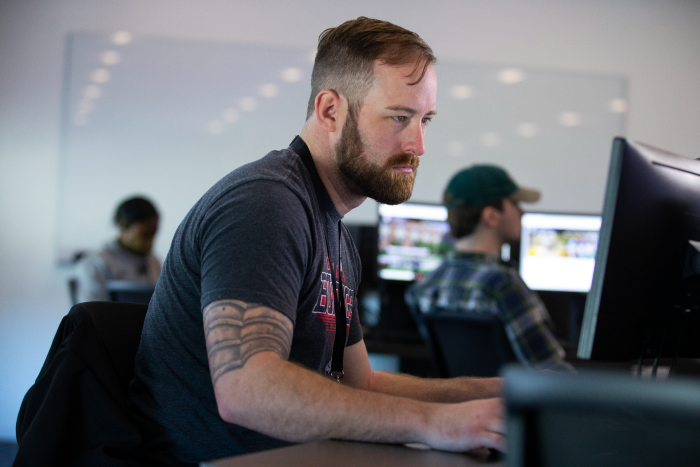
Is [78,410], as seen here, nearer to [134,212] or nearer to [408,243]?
[408,243]

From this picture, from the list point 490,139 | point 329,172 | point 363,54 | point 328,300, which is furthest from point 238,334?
point 490,139

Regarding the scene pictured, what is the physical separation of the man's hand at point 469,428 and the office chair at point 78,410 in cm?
48

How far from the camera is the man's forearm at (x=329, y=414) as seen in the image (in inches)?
32.1

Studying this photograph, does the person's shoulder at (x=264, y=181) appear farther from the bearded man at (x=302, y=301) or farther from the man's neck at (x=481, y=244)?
the man's neck at (x=481, y=244)

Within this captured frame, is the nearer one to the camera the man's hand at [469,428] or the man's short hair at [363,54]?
the man's hand at [469,428]

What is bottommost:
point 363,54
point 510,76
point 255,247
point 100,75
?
point 255,247

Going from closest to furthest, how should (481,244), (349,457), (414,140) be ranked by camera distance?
(349,457)
(414,140)
(481,244)

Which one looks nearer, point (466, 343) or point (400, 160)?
point (400, 160)

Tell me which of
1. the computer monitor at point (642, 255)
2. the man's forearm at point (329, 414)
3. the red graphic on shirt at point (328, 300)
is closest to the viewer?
the man's forearm at point (329, 414)

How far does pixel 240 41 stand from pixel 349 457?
3483mm

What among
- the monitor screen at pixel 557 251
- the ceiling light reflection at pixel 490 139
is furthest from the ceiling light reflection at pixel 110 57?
the monitor screen at pixel 557 251

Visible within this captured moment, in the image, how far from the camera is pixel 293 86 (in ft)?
12.5

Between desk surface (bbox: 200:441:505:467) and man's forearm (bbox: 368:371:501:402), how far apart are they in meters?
0.32

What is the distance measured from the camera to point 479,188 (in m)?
2.14
